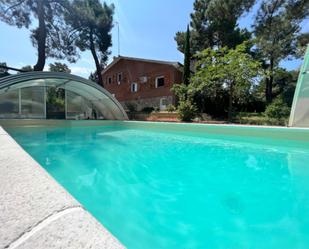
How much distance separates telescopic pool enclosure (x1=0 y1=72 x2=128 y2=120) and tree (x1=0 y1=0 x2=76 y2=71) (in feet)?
11.5

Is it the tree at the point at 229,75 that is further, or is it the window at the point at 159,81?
the window at the point at 159,81

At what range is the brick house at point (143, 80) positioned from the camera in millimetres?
22141

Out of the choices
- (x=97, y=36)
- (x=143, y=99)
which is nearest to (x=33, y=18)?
(x=97, y=36)

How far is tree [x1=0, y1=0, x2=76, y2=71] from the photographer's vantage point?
17289mm

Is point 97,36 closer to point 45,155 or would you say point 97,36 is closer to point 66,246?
point 45,155

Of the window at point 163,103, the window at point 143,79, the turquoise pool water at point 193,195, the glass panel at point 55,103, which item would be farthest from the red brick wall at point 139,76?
the turquoise pool water at point 193,195

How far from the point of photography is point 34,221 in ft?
3.29

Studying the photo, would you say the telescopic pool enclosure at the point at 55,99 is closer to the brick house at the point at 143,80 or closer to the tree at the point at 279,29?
the brick house at the point at 143,80

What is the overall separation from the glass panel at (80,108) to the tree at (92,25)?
6.81 metres

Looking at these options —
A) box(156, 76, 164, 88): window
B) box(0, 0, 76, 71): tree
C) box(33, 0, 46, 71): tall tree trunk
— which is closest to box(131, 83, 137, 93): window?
box(156, 76, 164, 88): window

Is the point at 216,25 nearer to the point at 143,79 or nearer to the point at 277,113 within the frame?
the point at 143,79

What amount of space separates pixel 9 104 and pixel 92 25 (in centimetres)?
1154

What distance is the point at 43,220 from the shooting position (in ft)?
3.30

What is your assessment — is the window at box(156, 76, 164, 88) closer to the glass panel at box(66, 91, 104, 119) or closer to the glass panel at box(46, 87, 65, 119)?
the glass panel at box(66, 91, 104, 119)
